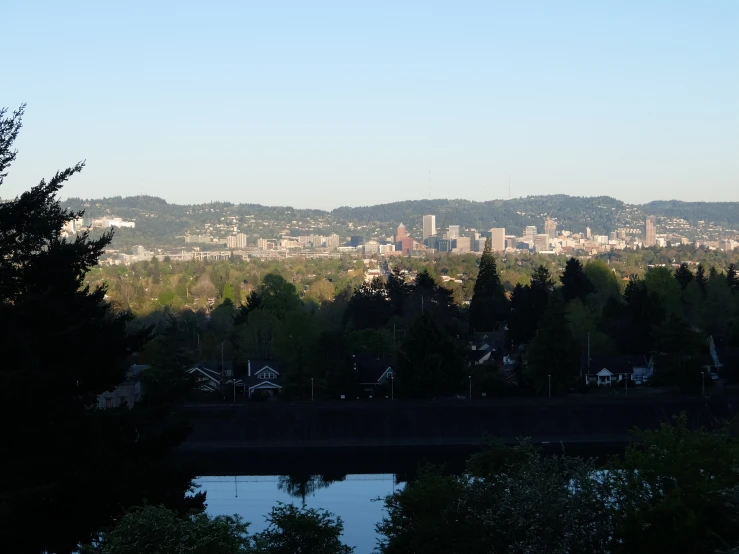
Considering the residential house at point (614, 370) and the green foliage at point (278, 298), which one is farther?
the green foliage at point (278, 298)

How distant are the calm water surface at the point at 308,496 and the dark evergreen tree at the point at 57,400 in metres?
7.22

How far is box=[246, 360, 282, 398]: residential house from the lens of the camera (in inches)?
1312

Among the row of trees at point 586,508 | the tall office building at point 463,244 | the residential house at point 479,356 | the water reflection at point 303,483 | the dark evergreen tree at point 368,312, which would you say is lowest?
the tall office building at point 463,244

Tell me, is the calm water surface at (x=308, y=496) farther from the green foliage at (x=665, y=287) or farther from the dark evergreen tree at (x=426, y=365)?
the green foliage at (x=665, y=287)

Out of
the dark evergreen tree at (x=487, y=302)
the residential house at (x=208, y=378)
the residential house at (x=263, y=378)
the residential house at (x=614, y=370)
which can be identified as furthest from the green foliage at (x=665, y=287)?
the residential house at (x=208, y=378)

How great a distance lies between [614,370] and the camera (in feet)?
112

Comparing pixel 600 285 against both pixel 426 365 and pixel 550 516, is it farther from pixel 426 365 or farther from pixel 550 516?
pixel 550 516

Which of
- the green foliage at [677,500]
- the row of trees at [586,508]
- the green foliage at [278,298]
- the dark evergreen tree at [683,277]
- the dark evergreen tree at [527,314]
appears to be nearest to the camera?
the green foliage at [677,500]

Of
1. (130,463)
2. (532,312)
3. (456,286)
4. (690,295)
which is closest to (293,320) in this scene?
(532,312)

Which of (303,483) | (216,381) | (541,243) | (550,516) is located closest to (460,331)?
(216,381)

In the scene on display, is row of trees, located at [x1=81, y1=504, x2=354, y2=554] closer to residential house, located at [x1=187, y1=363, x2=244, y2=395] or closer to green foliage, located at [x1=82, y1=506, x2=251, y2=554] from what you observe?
green foliage, located at [x1=82, y1=506, x2=251, y2=554]

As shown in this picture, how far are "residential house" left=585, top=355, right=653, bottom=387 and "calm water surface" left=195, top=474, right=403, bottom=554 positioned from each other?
1301cm

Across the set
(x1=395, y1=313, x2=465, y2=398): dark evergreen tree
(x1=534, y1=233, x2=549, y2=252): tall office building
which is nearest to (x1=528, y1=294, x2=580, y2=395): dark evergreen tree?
(x1=395, y1=313, x2=465, y2=398): dark evergreen tree

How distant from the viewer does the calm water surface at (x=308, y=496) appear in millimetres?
18138
